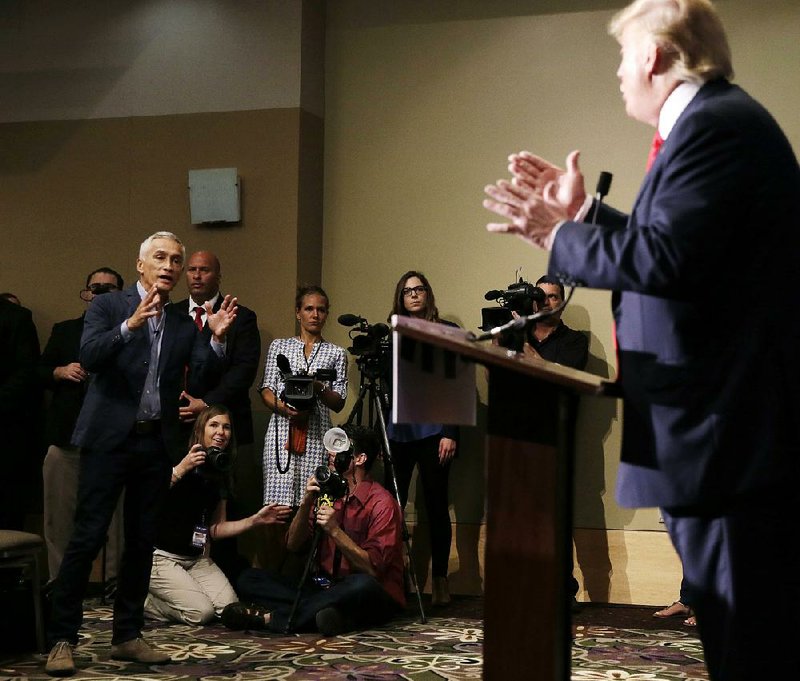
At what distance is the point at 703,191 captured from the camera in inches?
65.5

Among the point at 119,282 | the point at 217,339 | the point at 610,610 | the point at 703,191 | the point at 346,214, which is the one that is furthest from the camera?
the point at 346,214

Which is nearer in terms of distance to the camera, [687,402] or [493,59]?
→ [687,402]

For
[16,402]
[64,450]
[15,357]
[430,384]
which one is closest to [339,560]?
[64,450]

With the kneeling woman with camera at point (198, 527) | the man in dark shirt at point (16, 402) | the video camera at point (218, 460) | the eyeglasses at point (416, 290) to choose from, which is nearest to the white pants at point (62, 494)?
the man in dark shirt at point (16, 402)

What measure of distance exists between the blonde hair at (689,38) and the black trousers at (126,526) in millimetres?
2790

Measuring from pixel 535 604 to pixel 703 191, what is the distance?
70 centimetres

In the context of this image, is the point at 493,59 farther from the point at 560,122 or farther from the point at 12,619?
the point at 12,619

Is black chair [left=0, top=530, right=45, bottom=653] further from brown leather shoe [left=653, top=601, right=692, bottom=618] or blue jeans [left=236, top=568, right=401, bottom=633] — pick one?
brown leather shoe [left=653, top=601, right=692, bottom=618]

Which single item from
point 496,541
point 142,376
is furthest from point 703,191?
point 142,376

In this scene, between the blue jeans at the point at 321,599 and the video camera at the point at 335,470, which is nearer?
the blue jeans at the point at 321,599

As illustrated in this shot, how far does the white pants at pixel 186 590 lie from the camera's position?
493 centimetres

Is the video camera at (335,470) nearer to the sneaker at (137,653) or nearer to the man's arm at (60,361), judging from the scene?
the sneaker at (137,653)

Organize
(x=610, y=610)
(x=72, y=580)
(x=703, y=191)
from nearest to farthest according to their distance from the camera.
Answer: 1. (x=703, y=191)
2. (x=72, y=580)
3. (x=610, y=610)

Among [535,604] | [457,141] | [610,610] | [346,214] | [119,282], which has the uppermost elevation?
[457,141]
